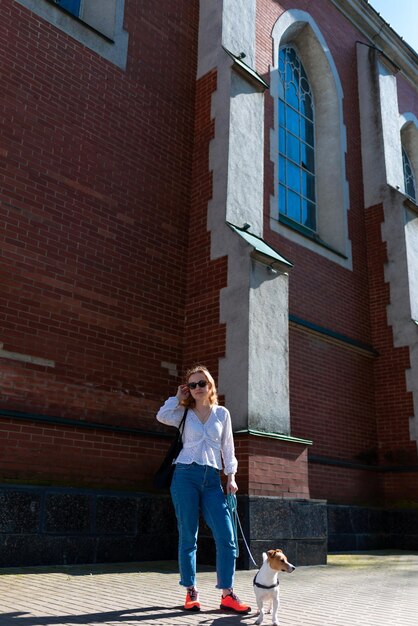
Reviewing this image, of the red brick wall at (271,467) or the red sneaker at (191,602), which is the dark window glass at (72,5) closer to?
the red brick wall at (271,467)

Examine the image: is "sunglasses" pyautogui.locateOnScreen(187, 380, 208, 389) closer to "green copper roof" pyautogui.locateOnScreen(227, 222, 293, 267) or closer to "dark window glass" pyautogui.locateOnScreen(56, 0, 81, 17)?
"green copper roof" pyautogui.locateOnScreen(227, 222, 293, 267)

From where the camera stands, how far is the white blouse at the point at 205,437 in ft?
12.6

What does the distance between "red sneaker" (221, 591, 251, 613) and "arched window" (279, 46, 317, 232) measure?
757 centimetres

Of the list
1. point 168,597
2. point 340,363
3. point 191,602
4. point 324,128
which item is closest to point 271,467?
point 168,597

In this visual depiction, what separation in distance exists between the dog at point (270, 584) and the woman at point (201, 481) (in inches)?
7.4

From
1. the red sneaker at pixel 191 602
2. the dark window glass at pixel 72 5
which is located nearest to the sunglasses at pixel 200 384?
the red sneaker at pixel 191 602

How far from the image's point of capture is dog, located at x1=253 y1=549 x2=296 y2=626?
3.41m

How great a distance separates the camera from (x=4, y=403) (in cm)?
559

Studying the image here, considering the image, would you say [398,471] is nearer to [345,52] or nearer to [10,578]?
[10,578]

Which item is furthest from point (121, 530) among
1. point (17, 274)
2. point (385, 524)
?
point (385, 524)

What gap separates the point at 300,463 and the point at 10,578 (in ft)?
11.1

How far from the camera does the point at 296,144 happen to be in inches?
443

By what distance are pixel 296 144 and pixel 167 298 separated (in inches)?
210

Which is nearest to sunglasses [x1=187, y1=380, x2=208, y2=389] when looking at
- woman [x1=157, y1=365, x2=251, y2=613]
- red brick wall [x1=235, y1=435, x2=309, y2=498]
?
woman [x1=157, y1=365, x2=251, y2=613]
